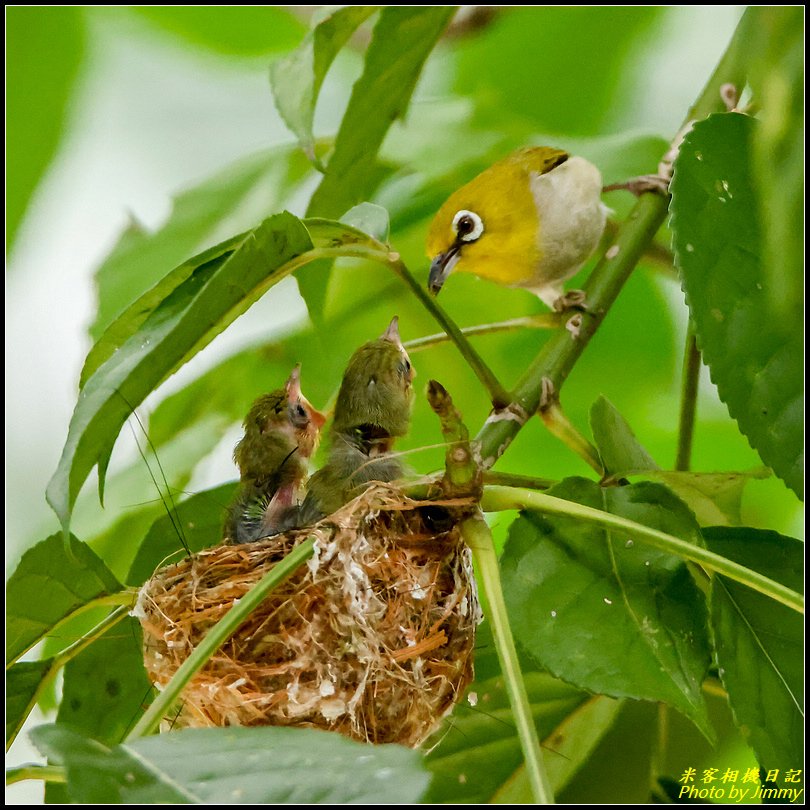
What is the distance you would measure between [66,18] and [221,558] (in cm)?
144

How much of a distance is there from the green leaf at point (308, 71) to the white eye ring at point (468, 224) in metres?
0.99

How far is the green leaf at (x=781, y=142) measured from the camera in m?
0.39

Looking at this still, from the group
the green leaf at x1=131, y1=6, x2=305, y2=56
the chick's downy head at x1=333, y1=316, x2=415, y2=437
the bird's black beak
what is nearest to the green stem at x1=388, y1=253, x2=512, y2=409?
the chick's downy head at x1=333, y1=316, x2=415, y2=437

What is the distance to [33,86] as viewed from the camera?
2123 millimetres

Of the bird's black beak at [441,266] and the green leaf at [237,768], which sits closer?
the green leaf at [237,768]

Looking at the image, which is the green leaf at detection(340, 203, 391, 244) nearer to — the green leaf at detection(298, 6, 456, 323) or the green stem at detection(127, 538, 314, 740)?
the green leaf at detection(298, 6, 456, 323)

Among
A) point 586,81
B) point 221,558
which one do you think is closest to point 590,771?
point 221,558

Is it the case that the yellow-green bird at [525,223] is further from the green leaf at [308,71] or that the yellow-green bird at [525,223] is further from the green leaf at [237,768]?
the green leaf at [237,768]

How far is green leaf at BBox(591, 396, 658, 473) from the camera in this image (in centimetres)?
123

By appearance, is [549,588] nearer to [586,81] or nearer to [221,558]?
[221,558]

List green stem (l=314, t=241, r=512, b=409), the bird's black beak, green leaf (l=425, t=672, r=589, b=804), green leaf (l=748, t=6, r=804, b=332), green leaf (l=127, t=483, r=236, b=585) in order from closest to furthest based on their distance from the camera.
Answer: green leaf (l=748, t=6, r=804, b=332) < green stem (l=314, t=241, r=512, b=409) < green leaf (l=425, t=672, r=589, b=804) < green leaf (l=127, t=483, r=236, b=585) < the bird's black beak

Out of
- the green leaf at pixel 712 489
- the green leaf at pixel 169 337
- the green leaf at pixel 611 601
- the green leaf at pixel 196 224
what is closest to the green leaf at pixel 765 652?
the green leaf at pixel 611 601

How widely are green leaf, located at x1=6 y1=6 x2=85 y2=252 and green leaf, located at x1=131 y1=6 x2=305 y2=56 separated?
0.35m

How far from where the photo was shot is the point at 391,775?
2.25ft
